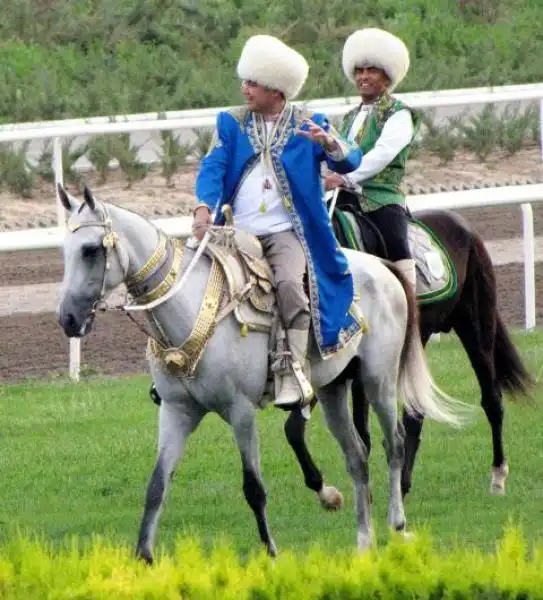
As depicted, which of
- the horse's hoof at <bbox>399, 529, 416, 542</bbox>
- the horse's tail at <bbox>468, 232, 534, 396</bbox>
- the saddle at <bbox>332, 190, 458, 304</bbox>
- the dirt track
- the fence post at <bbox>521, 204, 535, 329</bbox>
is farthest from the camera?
the fence post at <bbox>521, 204, 535, 329</bbox>

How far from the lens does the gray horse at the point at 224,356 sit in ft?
25.6

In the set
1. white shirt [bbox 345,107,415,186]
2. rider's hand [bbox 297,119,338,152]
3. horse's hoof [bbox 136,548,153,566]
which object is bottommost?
horse's hoof [bbox 136,548,153,566]

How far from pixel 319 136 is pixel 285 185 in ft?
1.01

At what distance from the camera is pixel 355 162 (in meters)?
8.40

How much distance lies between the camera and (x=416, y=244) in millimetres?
10180

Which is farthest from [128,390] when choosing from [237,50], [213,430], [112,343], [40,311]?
[237,50]

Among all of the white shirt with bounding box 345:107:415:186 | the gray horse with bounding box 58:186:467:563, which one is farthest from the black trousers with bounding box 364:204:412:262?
the gray horse with bounding box 58:186:467:563

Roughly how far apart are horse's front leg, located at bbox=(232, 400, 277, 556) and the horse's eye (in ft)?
2.76

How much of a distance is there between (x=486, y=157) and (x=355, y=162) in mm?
13068

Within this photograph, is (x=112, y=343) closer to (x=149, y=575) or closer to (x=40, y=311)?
(x=40, y=311)

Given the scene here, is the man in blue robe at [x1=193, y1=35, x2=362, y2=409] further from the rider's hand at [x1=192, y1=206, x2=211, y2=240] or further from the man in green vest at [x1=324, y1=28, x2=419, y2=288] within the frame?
the man in green vest at [x1=324, y1=28, x2=419, y2=288]

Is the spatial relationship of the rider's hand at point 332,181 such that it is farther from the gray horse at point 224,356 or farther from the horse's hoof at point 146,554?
the horse's hoof at point 146,554

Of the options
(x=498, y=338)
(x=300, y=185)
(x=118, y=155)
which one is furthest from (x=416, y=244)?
(x=118, y=155)

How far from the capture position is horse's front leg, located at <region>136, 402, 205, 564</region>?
315 inches
